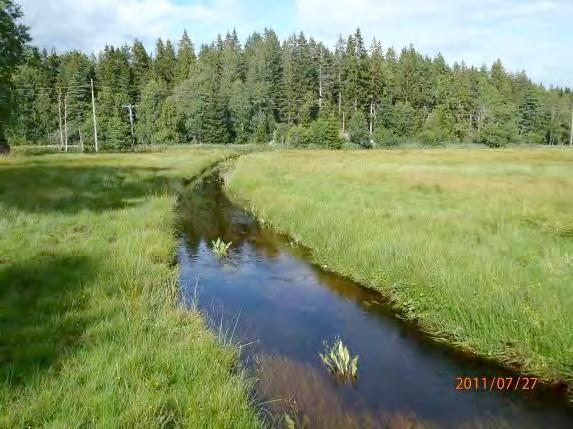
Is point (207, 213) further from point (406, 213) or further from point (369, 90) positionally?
point (369, 90)

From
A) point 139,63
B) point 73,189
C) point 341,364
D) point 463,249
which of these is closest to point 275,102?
point 139,63

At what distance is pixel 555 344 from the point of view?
8508 mm

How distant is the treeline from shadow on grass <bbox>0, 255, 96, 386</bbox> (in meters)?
83.7

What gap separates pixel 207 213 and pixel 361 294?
46.9 feet

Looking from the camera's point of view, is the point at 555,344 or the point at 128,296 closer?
the point at 555,344

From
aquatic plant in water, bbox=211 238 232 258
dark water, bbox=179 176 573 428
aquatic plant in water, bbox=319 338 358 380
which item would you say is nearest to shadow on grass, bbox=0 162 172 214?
aquatic plant in water, bbox=211 238 232 258

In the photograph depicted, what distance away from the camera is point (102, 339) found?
8.32 meters

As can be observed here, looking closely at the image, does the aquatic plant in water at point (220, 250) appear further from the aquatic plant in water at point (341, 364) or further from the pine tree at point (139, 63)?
the pine tree at point (139, 63)

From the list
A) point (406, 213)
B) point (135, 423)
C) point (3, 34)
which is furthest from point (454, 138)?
point (135, 423)

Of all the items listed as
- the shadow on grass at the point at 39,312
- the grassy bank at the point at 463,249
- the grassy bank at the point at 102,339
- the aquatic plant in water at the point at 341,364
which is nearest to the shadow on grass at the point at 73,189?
the grassy bank at the point at 102,339

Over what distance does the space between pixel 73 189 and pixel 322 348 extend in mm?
20982

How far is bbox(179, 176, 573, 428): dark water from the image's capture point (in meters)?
7.84

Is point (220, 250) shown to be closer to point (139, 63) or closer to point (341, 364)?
point (341, 364)

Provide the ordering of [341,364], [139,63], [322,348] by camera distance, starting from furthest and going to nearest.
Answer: [139,63] < [322,348] < [341,364]
